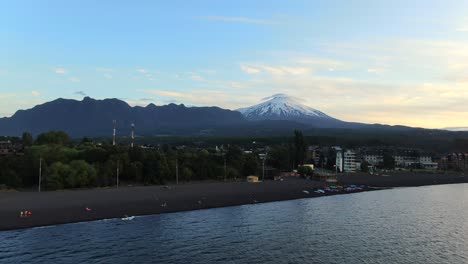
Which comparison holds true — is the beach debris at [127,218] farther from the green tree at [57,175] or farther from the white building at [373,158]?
the white building at [373,158]

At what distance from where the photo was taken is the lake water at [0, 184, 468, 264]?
106 feet

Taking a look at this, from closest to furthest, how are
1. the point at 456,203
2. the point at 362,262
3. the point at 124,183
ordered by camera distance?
the point at 362,262, the point at 456,203, the point at 124,183

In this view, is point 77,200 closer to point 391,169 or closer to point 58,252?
point 58,252

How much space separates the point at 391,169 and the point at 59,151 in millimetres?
118242

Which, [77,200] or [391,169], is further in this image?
[391,169]

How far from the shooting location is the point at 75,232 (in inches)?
1569

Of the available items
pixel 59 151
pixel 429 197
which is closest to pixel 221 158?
pixel 59 151

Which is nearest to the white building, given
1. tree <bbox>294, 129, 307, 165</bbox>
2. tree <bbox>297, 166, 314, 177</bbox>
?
tree <bbox>294, 129, 307, 165</bbox>

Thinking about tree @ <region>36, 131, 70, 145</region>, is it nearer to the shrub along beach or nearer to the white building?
the shrub along beach

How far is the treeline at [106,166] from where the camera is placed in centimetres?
6750

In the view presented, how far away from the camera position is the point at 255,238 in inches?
1539

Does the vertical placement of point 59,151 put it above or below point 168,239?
above

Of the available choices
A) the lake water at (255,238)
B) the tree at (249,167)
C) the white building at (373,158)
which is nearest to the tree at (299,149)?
the tree at (249,167)

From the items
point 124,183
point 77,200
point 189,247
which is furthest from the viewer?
point 124,183
